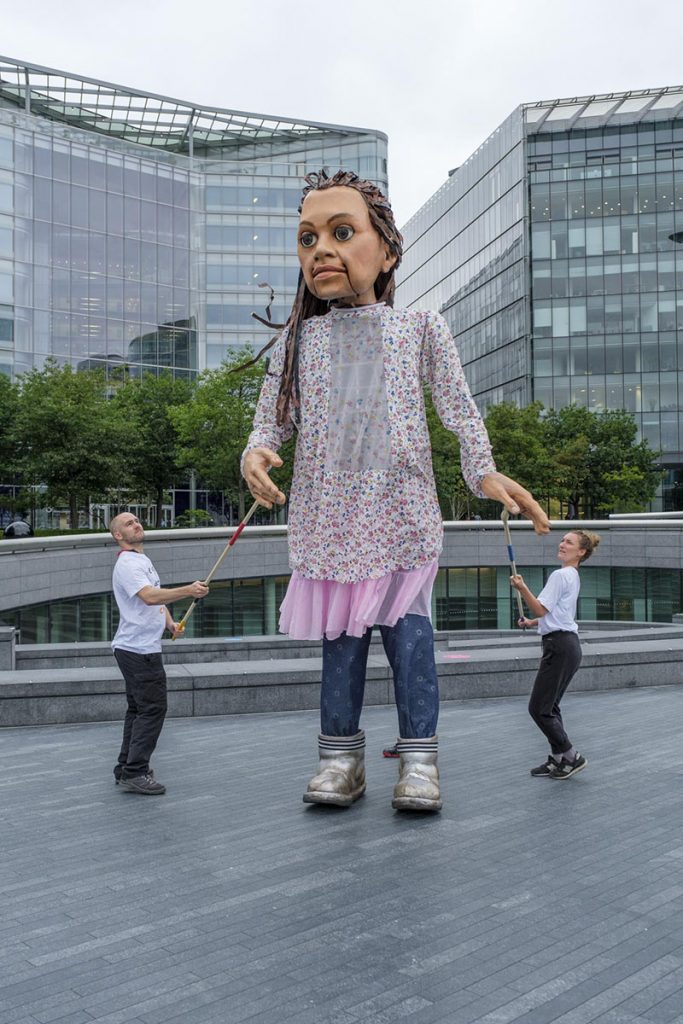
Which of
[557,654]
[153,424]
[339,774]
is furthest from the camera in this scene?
[153,424]

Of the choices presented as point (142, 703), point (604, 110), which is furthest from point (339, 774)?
point (604, 110)

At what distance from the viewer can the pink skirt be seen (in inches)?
214

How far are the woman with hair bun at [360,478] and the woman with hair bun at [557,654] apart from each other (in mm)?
879

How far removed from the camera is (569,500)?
160 ft

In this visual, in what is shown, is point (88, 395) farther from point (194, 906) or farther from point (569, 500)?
point (194, 906)

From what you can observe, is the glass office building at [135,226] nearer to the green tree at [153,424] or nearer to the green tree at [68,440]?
the green tree at [153,424]

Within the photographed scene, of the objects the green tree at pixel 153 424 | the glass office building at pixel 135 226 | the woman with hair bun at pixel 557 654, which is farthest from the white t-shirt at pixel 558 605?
the glass office building at pixel 135 226

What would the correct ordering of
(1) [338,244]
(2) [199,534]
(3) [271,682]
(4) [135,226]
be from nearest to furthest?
(1) [338,244], (3) [271,682], (2) [199,534], (4) [135,226]

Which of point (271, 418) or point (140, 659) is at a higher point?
point (271, 418)

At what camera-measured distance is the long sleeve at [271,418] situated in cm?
573

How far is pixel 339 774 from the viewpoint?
540 cm

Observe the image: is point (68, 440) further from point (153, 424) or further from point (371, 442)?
point (371, 442)

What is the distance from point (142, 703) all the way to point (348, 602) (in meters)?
1.46

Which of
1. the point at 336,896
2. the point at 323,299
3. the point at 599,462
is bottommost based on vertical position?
the point at 336,896
